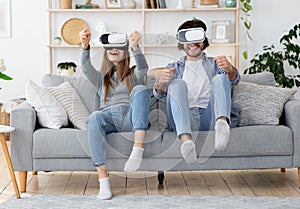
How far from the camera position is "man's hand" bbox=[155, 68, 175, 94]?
11.2ft

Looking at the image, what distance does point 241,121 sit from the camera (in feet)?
12.7

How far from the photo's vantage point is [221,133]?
3.50 meters

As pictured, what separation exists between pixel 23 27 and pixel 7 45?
0.25m

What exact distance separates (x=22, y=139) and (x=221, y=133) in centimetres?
121

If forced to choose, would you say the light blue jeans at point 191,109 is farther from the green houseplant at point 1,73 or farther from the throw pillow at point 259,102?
the green houseplant at point 1,73

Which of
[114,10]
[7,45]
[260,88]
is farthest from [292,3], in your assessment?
[7,45]

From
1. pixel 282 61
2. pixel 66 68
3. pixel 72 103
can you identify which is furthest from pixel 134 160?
pixel 282 61

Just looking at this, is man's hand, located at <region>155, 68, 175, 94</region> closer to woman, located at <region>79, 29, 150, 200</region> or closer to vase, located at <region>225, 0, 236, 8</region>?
woman, located at <region>79, 29, 150, 200</region>

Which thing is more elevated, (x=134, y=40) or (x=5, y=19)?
(x=5, y=19)

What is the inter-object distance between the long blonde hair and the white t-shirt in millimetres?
320

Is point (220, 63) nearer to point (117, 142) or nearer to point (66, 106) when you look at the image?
point (117, 142)

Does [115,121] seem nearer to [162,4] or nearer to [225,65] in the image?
[225,65]

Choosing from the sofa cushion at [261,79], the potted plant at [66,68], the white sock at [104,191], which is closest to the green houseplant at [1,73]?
the white sock at [104,191]

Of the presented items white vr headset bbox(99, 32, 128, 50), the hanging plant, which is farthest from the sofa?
the hanging plant
